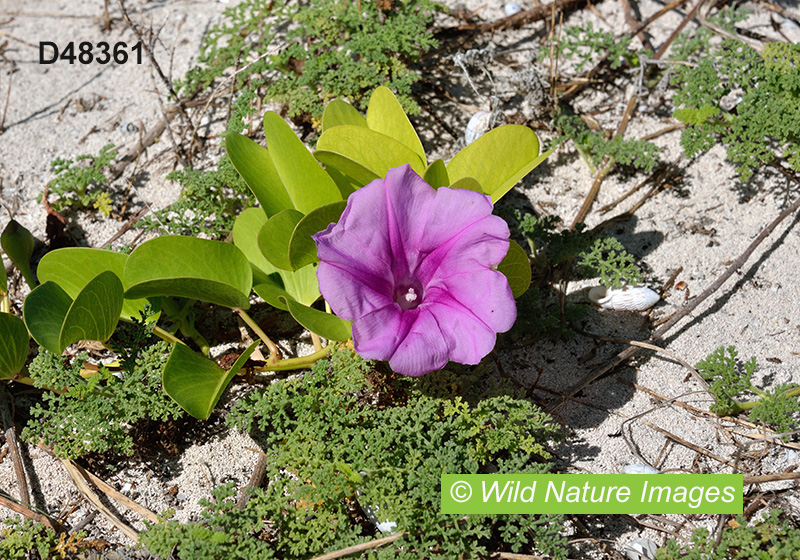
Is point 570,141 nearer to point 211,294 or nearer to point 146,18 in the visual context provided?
point 211,294

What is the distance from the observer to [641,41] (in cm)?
332

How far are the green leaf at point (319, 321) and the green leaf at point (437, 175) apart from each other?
0.47 meters

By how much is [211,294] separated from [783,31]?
114 inches

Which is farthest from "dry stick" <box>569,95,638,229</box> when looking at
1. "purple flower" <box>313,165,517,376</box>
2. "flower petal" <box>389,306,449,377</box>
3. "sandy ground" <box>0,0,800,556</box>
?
"flower petal" <box>389,306,449,377</box>

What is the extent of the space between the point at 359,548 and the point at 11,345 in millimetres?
1199

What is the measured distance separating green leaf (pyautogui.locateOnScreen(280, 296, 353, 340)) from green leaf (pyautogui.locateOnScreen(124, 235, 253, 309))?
21 cm

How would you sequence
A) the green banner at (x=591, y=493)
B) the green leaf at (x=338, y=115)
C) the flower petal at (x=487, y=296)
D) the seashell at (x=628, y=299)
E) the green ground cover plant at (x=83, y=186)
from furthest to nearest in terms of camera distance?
the green ground cover plant at (x=83, y=186) → the seashell at (x=628, y=299) → the green leaf at (x=338, y=115) → the green banner at (x=591, y=493) → the flower petal at (x=487, y=296)

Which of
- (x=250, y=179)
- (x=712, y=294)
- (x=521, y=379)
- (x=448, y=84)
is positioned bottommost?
(x=521, y=379)

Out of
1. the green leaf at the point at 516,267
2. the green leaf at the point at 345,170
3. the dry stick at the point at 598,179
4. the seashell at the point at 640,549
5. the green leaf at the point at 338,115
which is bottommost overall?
the seashell at the point at 640,549

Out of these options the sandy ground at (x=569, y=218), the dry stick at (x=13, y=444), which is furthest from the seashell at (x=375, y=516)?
the dry stick at (x=13, y=444)

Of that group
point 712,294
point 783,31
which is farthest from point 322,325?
point 783,31

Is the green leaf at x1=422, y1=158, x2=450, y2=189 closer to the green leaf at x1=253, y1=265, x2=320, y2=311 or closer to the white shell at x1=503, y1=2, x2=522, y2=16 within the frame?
the green leaf at x1=253, y1=265, x2=320, y2=311

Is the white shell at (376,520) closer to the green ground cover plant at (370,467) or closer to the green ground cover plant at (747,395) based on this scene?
the green ground cover plant at (370,467)

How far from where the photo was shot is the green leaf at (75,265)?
2.15 meters
